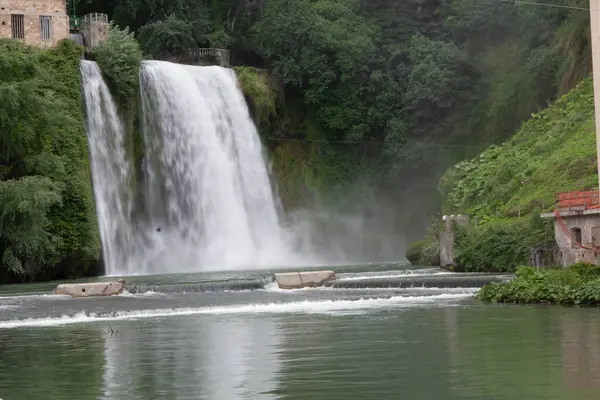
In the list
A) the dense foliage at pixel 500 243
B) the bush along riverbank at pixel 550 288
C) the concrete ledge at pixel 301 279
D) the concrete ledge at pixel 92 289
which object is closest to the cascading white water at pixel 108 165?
the concrete ledge at pixel 92 289

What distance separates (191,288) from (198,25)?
3553cm

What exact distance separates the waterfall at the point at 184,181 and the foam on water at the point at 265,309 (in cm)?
2206

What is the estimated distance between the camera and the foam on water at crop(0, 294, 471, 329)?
100.0 feet

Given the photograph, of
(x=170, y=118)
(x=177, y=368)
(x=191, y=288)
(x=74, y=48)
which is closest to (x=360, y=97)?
(x=170, y=118)

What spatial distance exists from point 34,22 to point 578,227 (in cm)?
3340

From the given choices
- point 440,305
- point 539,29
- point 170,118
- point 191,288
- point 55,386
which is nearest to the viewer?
point 55,386

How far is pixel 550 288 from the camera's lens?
2961 cm

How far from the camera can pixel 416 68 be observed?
67.1 m

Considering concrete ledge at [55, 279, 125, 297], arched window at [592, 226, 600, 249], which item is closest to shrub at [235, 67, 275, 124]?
concrete ledge at [55, 279, 125, 297]

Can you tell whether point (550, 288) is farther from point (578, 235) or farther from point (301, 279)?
point (301, 279)

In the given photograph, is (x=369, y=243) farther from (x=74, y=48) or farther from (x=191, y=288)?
(x=191, y=288)

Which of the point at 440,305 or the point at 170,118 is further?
the point at 170,118

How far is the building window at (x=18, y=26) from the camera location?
5916cm

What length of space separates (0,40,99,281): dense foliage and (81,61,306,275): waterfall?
2.22 metres
